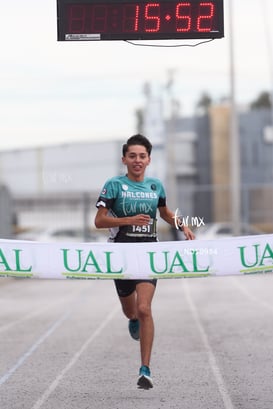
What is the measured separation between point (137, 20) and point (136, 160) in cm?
227

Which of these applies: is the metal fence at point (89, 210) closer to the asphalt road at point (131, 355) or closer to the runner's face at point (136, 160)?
the asphalt road at point (131, 355)

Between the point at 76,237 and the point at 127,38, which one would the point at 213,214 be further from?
the point at 127,38

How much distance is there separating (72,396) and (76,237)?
1164 inches

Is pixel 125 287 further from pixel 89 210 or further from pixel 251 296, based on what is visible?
pixel 89 210

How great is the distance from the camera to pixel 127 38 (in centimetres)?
1073

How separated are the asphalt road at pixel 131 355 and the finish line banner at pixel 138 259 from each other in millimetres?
1049

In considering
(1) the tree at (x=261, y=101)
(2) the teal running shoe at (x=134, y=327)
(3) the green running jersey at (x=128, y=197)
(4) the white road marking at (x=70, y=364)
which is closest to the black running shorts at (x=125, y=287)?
(2) the teal running shoe at (x=134, y=327)

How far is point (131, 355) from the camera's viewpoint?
11.7m

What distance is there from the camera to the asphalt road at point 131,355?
8.80 metres

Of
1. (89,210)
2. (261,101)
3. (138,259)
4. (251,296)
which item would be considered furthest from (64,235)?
(261,101)

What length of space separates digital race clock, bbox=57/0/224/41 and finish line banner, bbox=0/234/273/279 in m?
2.55

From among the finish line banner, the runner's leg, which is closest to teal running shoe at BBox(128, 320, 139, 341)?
the finish line banner

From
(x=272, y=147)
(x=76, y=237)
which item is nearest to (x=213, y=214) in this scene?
(x=272, y=147)

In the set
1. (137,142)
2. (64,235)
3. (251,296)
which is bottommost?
(64,235)
